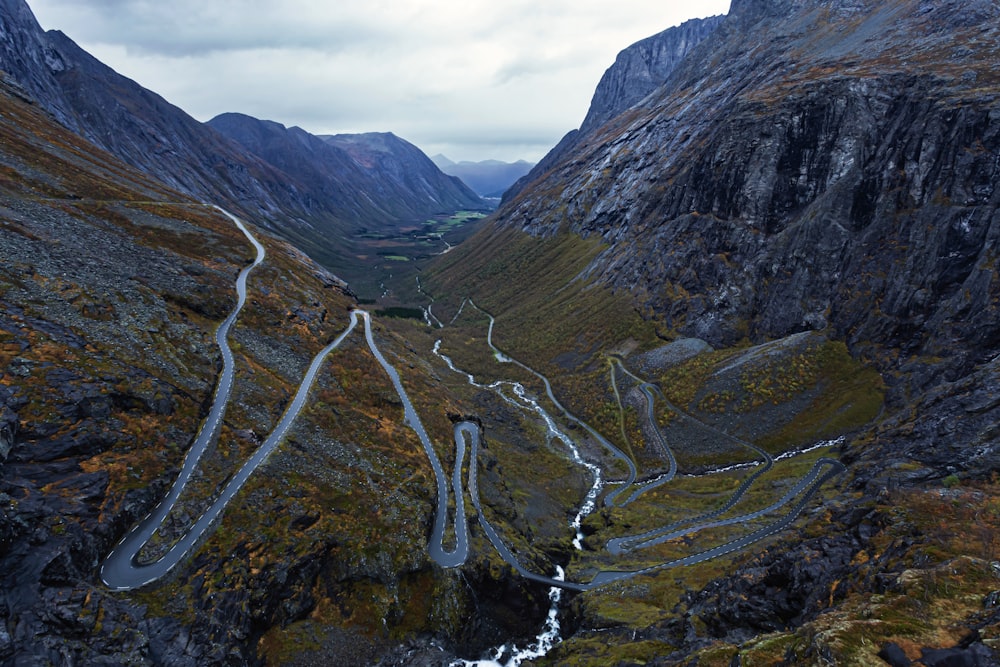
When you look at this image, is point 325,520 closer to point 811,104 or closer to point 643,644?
point 643,644

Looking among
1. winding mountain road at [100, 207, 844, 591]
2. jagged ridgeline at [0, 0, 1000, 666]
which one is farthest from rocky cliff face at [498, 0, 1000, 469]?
winding mountain road at [100, 207, 844, 591]

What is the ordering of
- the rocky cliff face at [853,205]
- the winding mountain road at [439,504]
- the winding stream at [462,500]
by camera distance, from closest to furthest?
the winding mountain road at [439,504] < the winding stream at [462,500] < the rocky cliff face at [853,205]

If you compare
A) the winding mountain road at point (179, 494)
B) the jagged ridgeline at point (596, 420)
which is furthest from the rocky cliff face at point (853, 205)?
the winding mountain road at point (179, 494)

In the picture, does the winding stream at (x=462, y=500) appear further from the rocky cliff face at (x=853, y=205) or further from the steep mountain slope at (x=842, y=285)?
the rocky cliff face at (x=853, y=205)

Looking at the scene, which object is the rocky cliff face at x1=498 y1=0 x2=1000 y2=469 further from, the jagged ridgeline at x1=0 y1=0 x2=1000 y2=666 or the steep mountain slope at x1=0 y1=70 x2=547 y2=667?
the steep mountain slope at x1=0 y1=70 x2=547 y2=667

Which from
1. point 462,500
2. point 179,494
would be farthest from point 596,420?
point 179,494

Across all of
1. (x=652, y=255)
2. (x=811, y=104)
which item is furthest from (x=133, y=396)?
(x=811, y=104)
